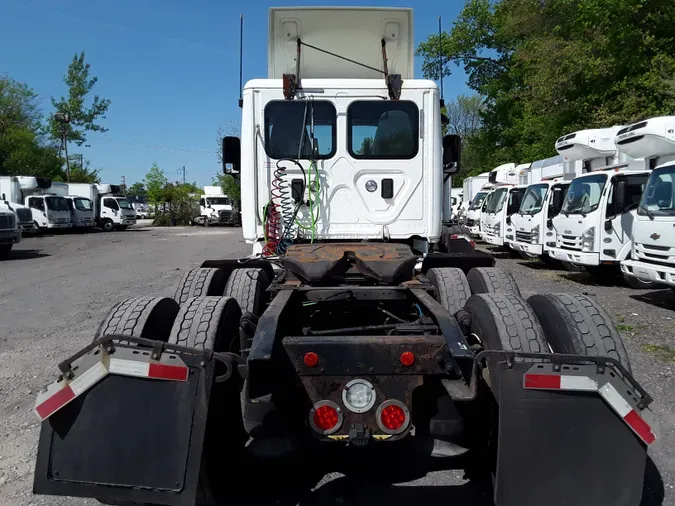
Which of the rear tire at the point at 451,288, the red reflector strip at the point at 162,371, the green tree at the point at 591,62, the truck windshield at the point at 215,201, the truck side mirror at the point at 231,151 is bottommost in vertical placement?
the red reflector strip at the point at 162,371

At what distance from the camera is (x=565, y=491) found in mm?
2510

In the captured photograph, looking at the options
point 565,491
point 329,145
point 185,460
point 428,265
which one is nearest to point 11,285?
point 329,145

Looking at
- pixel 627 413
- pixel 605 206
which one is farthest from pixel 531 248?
pixel 627 413

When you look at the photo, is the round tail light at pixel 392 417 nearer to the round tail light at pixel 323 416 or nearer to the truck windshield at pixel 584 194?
the round tail light at pixel 323 416

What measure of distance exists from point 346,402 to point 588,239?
34.6 feet

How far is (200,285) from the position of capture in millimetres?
4641

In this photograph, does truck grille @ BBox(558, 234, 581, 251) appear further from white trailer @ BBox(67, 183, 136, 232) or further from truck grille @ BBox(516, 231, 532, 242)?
white trailer @ BBox(67, 183, 136, 232)

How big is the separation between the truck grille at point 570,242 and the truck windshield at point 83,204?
27444 mm

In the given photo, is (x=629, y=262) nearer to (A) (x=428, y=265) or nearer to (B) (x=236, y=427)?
(A) (x=428, y=265)

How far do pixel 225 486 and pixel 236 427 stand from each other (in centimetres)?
54

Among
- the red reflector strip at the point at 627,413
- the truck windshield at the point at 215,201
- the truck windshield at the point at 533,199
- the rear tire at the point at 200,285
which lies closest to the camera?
the red reflector strip at the point at 627,413

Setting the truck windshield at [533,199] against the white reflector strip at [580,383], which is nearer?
the white reflector strip at [580,383]

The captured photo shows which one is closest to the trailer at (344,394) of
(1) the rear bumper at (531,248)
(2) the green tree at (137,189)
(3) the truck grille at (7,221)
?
(1) the rear bumper at (531,248)

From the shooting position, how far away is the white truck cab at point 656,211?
346 inches
